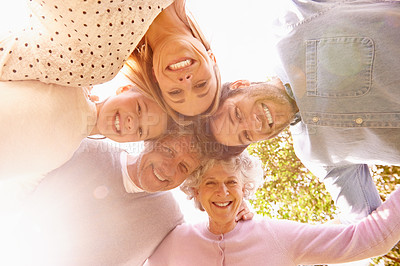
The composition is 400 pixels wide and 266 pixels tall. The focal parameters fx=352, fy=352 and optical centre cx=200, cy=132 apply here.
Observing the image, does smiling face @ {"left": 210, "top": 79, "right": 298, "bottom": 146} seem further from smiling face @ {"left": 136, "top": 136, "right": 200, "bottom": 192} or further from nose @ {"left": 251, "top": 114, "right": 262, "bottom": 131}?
smiling face @ {"left": 136, "top": 136, "right": 200, "bottom": 192}

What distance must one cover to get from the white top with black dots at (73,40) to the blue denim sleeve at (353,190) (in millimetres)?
877

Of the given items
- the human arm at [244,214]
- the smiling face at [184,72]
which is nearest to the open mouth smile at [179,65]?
the smiling face at [184,72]

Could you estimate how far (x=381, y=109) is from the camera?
3.25ft

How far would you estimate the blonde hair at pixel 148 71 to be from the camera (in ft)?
3.57

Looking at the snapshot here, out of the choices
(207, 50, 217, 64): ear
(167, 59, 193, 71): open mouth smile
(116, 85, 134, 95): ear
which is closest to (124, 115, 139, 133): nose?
(116, 85, 134, 95): ear

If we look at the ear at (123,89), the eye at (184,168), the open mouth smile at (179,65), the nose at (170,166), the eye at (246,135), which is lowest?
the eye at (184,168)

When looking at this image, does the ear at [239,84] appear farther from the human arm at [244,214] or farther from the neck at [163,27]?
the human arm at [244,214]

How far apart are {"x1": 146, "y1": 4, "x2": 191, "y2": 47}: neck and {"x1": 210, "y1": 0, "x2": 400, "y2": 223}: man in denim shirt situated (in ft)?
0.98

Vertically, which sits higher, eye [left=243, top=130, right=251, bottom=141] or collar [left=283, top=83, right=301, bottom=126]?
collar [left=283, top=83, right=301, bottom=126]

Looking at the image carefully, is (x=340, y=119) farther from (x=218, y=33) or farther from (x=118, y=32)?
(x=118, y=32)

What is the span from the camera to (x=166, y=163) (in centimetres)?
130

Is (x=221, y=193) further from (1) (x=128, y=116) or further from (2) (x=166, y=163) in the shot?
(1) (x=128, y=116)

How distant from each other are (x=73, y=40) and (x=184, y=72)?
339 mm

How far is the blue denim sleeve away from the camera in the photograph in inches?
49.3
